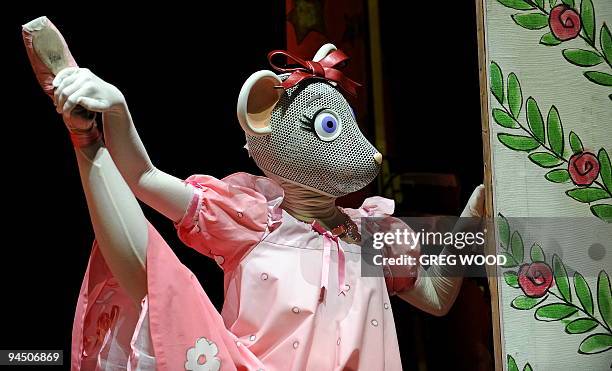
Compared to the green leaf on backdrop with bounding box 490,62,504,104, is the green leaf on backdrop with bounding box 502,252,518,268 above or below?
below

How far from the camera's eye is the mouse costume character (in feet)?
3.77

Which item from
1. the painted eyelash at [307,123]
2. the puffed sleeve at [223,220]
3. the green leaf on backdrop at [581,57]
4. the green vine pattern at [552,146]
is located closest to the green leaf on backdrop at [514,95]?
the green vine pattern at [552,146]

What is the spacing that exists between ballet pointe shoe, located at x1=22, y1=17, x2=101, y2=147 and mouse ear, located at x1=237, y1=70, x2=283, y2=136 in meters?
0.26

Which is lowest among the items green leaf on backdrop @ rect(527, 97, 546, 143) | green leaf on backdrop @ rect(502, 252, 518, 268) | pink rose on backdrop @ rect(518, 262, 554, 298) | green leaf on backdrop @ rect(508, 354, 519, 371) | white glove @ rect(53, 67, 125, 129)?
green leaf on backdrop @ rect(508, 354, 519, 371)

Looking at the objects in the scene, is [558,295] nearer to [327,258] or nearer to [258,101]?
[327,258]

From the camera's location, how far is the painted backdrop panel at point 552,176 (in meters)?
1.46

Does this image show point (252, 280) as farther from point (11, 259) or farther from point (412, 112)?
point (412, 112)

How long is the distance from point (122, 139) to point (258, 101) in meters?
0.26

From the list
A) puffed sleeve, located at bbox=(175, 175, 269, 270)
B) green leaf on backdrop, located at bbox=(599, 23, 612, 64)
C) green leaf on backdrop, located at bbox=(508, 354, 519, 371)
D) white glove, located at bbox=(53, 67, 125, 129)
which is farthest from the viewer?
green leaf on backdrop, located at bbox=(599, 23, 612, 64)

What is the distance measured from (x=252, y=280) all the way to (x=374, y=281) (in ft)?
0.70

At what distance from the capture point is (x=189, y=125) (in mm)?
1632

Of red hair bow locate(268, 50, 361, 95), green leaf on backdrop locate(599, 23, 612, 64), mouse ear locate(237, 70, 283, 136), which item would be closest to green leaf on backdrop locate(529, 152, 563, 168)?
green leaf on backdrop locate(599, 23, 612, 64)

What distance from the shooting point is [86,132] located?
3.75 ft

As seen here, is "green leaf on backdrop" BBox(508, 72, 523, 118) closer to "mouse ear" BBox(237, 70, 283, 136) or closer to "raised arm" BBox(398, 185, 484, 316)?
"raised arm" BBox(398, 185, 484, 316)
